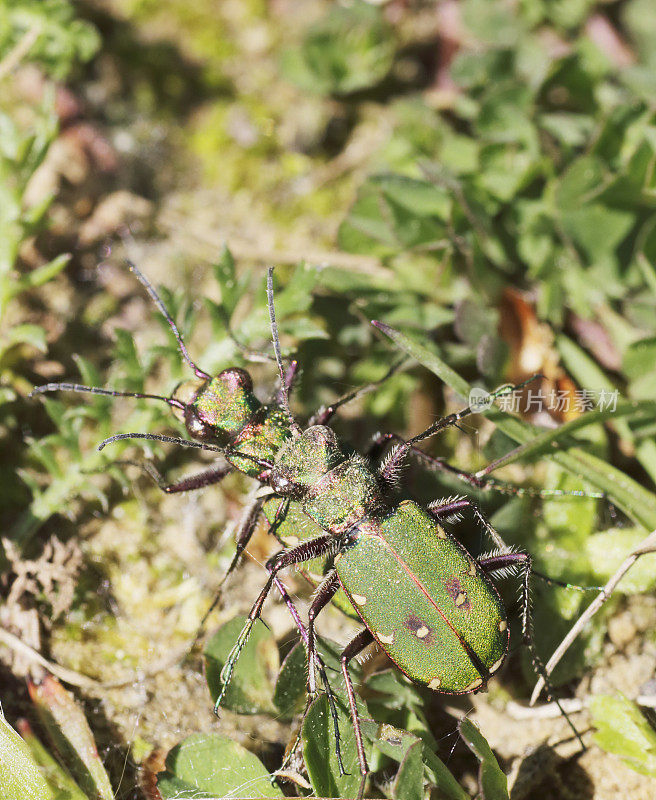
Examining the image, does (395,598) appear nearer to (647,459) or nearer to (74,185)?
(647,459)

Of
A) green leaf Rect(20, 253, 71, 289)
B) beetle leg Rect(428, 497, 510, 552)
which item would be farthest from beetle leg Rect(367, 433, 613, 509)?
green leaf Rect(20, 253, 71, 289)

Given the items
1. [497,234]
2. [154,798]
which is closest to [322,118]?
[497,234]

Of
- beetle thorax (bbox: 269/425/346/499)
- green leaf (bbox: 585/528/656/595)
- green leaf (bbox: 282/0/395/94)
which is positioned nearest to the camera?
beetle thorax (bbox: 269/425/346/499)

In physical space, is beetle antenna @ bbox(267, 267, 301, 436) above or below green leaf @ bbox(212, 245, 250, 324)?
below

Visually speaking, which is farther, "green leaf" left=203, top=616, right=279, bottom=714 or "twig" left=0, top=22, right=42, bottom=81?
"twig" left=0, top=22, right=42, bottom=81

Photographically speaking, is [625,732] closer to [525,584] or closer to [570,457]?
[525,584]

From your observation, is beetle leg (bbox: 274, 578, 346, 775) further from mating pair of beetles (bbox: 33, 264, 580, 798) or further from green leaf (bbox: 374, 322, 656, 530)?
green leaf (bbox: 374, 322, 656, 530)

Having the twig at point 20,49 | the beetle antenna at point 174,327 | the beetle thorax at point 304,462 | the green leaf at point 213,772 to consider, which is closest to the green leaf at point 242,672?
the green leaf at point 213,772
